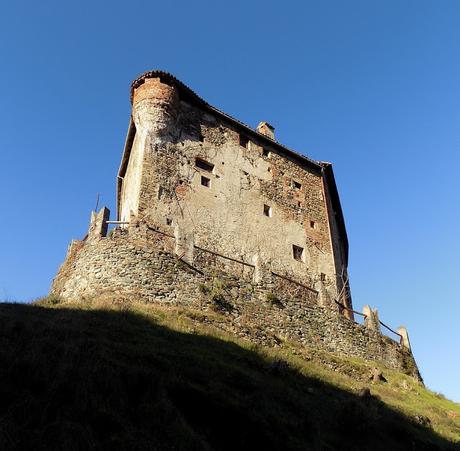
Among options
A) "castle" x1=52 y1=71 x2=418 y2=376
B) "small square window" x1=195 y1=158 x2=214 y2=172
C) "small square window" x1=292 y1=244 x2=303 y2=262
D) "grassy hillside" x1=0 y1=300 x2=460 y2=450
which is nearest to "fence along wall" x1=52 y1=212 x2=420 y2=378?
"castle" x1=52 y1=71 x2=418 y2=376

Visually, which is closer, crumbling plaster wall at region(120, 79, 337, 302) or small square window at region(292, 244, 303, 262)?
crumbling plaster wall at region(120, 79, 337, 302)

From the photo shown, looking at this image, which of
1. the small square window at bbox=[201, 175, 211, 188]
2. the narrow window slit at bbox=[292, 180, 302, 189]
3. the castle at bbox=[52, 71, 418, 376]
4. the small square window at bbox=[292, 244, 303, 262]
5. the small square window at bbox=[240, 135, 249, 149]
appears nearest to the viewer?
the castle at bbox=[52, 71, 418, 376]

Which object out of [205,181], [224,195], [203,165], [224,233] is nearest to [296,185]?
[224,195]

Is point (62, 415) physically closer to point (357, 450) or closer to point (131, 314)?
point (357, 450)

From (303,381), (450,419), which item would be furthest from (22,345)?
(450,419)

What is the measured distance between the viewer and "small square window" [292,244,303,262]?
2766 cm

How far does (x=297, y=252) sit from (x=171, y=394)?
18.8m

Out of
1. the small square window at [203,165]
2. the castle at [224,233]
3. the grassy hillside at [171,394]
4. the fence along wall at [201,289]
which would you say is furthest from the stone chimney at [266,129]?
the grassy hillside at [171,394]

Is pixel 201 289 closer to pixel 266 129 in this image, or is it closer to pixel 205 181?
pixel 205 181

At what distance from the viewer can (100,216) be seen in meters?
21.4

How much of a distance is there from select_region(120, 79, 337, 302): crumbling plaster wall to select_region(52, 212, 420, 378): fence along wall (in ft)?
5.62

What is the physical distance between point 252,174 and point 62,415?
71.7ft

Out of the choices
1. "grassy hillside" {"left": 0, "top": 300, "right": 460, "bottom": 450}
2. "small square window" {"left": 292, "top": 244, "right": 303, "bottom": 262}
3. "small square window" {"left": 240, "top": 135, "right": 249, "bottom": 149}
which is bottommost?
"grassy hillside" {"left": 0, "top": 300, "right": 460, "bottom": 450}

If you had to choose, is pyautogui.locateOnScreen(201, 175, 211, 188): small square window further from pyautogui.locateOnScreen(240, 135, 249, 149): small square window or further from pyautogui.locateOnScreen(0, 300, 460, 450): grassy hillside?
pyautogui.locateOnScreen(0, 300, 460, 450): grassy hillside
